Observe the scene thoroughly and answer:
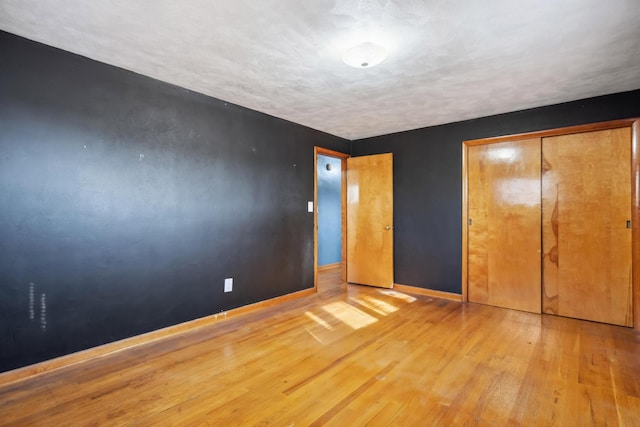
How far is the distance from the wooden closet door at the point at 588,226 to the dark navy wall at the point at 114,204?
10.8 feet

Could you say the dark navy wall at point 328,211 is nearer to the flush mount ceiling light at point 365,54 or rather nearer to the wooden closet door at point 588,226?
the wooden closet door at point 588,226

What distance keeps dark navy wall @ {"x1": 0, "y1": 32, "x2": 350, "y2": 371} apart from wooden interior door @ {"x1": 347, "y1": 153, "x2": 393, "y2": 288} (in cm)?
168

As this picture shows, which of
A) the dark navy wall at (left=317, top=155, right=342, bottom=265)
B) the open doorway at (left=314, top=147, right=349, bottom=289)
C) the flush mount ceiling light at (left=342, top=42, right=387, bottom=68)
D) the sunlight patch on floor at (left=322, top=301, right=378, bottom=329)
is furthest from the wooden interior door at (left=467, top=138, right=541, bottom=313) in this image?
the dark navy wall at (left=317, top=155, right=342, bottom=265)

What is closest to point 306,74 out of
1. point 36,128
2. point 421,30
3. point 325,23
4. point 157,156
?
point 325,23

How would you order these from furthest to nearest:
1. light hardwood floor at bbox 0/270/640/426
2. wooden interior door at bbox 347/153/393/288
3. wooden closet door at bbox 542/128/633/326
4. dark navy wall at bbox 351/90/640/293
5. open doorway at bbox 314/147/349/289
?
open doorway at bbox 314/147/349/289 < wooden interior door at bbox 347/153/393/288 < dark navy wall at bbox 351/90/640/293 < wooden closet door at bbox 542/128/633/326 < light hardwood floor at bbox 0/270/640/426

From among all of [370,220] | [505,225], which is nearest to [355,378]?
[505,225]

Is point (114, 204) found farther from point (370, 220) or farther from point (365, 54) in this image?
point (370, 220)

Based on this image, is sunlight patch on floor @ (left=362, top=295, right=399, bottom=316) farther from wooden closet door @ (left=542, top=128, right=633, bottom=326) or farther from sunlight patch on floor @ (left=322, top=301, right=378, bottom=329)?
wooden closet door @ (left=542, top=128, right=633, bottom=326)

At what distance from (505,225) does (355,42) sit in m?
2.94

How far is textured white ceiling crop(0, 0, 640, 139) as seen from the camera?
1.83 m

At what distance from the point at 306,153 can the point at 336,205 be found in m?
2.39

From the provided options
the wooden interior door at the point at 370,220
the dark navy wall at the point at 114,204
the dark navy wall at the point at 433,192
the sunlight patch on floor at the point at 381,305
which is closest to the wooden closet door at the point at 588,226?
the dark navy wall at the point at 433,192

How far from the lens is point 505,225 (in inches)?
149

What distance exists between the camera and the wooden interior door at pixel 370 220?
15.3ft
